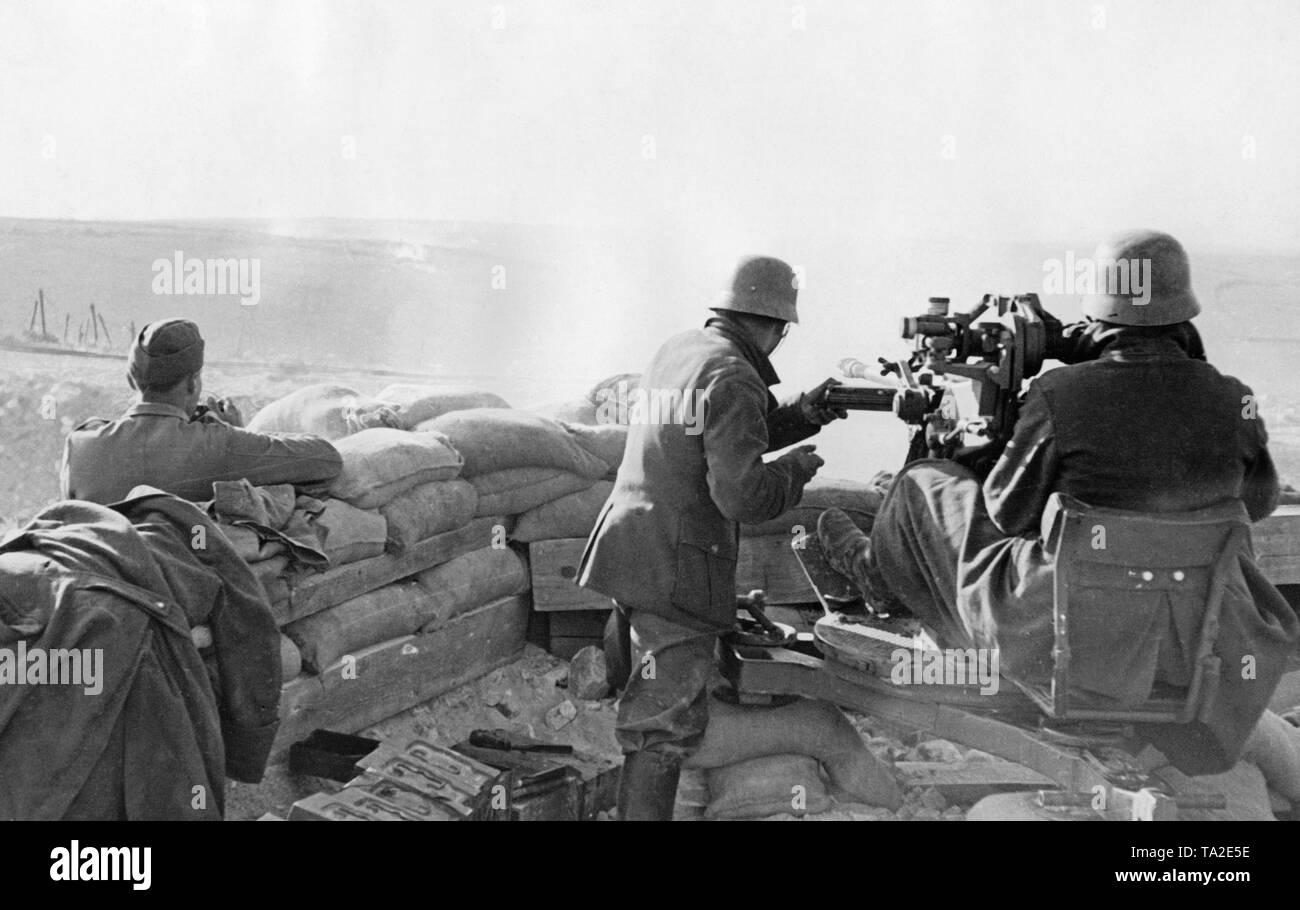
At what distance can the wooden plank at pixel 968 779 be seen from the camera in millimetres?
4875

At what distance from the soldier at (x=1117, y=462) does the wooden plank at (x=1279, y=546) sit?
5.43 ft

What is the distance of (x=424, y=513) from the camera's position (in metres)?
5.45

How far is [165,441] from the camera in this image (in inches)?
185

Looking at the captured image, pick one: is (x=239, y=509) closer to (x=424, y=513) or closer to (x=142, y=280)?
(x=424, y=513)

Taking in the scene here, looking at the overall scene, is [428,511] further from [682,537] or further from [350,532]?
[682,537]

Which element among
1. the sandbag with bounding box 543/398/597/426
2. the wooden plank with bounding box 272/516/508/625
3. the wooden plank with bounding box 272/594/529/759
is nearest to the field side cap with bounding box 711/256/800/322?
the wooden plank with bounding box 272/516/508/625

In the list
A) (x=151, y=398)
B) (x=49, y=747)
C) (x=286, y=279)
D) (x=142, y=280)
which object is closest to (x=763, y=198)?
(x=286, y=279)

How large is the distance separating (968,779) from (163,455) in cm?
312

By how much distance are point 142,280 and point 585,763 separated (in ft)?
27.6

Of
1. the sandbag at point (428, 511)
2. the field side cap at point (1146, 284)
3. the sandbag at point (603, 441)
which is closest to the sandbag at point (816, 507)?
the sandbag at point (603, 441)

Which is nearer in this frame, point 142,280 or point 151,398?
point 151,398

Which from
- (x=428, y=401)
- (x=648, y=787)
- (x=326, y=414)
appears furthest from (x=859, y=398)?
(x=326, y=414)

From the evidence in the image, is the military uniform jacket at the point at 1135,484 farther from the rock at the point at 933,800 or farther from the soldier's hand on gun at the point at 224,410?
the soldier's hand on gun at the point at 224,410

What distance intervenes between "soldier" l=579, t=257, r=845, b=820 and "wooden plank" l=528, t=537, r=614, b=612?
1.30 meters
